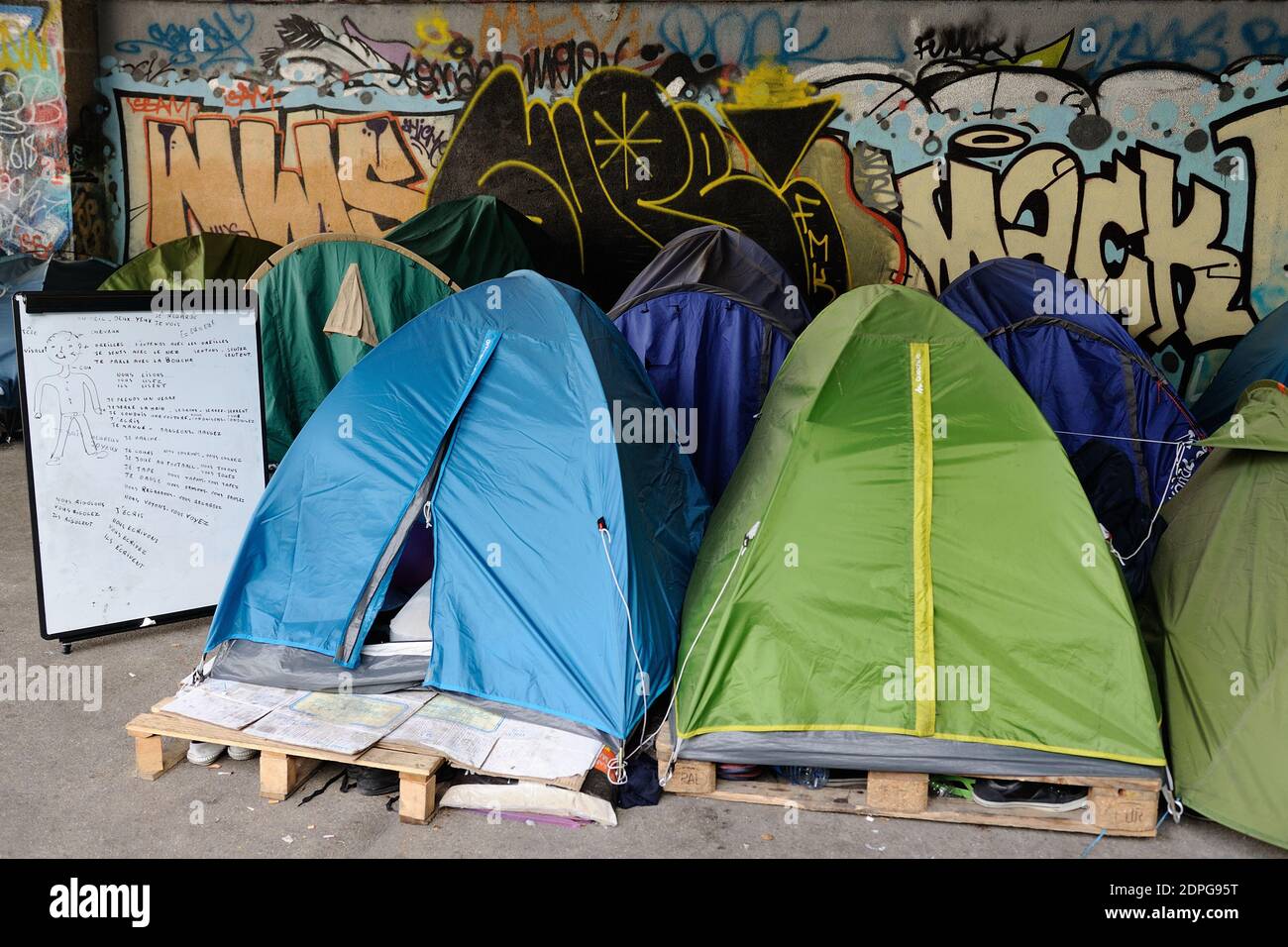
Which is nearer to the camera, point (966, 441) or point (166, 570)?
point (966, 441)

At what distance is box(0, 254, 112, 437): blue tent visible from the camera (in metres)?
8.96

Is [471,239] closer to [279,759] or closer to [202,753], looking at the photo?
[202,753]

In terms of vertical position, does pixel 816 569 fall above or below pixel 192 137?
below

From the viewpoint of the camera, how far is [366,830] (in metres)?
3.47

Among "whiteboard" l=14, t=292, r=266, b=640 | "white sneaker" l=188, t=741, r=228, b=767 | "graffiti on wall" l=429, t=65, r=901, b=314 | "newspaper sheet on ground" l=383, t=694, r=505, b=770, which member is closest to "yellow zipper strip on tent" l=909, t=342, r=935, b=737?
"newspaper sheet on ground" l=383, t=694, r=505, b=770

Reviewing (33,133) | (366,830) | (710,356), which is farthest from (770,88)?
(366,830)

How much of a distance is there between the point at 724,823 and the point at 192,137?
947 cm

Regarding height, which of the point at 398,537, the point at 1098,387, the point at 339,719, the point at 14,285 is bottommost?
the point at 339,719

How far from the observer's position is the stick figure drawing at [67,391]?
4.51m

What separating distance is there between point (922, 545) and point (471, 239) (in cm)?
569

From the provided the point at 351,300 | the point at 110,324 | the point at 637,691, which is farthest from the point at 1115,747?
the point at 351,300

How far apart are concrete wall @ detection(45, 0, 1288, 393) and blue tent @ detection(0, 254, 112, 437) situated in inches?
44.1

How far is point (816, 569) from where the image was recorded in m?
3.69

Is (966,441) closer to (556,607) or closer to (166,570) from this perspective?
(556,607)
